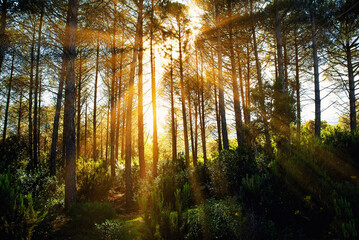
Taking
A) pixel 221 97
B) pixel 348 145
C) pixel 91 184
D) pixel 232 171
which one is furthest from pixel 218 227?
pixel 221 97

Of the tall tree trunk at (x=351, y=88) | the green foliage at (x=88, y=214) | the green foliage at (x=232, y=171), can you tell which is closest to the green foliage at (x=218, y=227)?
the green foliage at (x=232, y=171)

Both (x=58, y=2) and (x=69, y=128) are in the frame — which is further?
(x=58, y=2)

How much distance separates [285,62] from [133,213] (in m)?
14.1

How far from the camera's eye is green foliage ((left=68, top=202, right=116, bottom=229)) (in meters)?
4.55

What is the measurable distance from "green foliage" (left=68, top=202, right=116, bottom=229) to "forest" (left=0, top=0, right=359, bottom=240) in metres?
0.03

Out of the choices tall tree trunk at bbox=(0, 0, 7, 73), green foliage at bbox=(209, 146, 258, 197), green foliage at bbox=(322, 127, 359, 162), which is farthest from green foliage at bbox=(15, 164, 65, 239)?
green foliage at bbox=(322, 127, 359, 162)

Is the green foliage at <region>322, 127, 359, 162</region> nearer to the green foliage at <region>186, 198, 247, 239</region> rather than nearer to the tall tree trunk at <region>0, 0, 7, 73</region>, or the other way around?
the green foliage at <region>186, 198, 247, 239</region>

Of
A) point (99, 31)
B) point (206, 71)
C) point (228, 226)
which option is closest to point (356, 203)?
point (228, 226)

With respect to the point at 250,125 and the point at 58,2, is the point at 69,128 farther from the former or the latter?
the point at 250,125

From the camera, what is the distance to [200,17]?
468 inches

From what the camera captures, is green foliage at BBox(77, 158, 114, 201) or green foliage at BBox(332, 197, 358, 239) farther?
green foliage at BBox(77, 158, 114, 201)

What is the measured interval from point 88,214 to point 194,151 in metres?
11.0

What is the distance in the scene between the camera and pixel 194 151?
15.2 meters

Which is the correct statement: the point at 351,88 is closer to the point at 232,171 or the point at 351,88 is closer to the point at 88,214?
the point at 232,171
